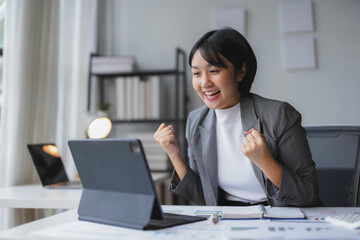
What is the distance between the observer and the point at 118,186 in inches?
37.0

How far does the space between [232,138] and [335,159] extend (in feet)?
1.70

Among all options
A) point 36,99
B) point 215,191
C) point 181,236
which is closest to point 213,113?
point 215,191

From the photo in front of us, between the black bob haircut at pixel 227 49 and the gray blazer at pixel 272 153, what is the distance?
0.14 meters

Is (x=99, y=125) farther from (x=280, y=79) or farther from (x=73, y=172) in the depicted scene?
(x=280, y=79)

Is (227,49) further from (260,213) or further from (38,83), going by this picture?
(38,83)

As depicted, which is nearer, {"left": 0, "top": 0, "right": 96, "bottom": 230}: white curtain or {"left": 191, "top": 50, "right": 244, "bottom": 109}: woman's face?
{"left": 191, "top": 50, "right": 244, "bottom": 109}: woman's face

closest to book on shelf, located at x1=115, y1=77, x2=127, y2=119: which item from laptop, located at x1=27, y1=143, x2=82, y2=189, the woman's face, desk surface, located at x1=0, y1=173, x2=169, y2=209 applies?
laptop, located at x1=27, y1=143, x2=82, y2=189

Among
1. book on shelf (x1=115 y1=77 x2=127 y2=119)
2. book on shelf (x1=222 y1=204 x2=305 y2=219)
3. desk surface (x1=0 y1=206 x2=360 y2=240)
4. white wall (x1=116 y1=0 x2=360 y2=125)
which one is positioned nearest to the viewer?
desk surface (x1=0 y1=206 x2=360 y2=240)

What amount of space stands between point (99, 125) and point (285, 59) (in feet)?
4.72

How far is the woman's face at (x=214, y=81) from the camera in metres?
1.36

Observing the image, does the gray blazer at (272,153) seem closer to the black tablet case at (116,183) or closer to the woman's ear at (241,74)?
the woman's ear at (241,74)

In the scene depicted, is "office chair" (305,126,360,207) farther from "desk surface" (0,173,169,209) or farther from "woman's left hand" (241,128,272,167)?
"desk surface" (0,173,169,209)

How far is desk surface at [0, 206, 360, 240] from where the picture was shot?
80 cm

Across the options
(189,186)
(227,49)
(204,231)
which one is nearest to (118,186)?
(204,231)
